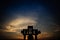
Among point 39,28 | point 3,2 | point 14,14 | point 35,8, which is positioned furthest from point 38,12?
point 3,2

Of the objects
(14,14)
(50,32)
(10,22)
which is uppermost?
(14,14)

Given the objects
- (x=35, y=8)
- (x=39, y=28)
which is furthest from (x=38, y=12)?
(x=39, y=28)

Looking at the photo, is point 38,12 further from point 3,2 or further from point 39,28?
point 3,2

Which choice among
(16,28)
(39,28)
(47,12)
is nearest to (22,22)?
(16,28)

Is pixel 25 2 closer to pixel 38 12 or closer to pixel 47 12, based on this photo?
pixel 38 12

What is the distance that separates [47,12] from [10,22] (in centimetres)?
112

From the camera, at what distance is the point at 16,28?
11.4ft

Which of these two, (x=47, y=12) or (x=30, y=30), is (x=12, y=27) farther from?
(x=47, y=12)

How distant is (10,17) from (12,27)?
0.30 metres

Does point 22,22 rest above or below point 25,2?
below

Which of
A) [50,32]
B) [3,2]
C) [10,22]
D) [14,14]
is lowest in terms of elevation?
[50,32]

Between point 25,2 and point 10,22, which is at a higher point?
point 25,2

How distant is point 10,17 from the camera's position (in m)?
3.48

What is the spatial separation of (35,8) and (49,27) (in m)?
0.69
